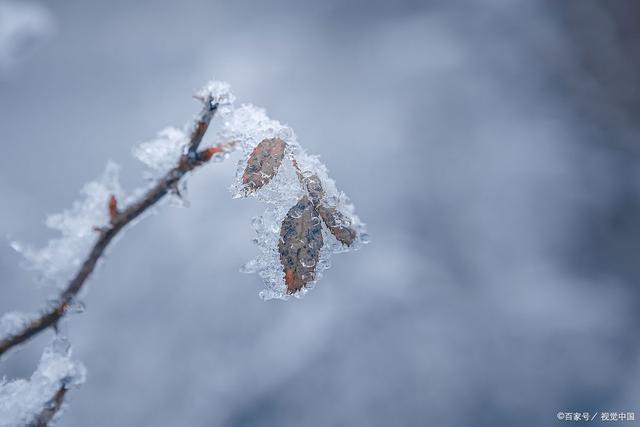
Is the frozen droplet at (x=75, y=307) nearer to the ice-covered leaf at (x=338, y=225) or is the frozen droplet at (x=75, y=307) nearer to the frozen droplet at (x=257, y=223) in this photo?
the frozen droplet at (x=257, y=223)

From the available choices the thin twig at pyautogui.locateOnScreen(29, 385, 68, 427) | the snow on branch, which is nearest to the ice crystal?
the snow on branch

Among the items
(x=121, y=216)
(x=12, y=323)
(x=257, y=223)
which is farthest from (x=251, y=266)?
(x=12, y=323)

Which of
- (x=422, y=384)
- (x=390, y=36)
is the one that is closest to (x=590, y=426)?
(x=422, y=384)

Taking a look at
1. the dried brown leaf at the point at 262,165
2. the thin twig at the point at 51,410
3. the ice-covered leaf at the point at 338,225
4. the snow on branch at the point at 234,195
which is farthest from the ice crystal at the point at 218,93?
the thin twig at the point at 51,410

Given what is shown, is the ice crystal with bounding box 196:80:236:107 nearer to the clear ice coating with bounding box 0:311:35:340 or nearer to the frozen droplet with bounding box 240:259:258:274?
the frozen droplet with bounding box 240:259:258:274

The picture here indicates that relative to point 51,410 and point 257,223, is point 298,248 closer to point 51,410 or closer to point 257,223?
point 257,223

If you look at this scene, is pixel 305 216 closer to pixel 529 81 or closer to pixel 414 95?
pixel 414 95

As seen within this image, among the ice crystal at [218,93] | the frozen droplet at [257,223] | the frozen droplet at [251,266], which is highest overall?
the ice crystal at [218,93]
